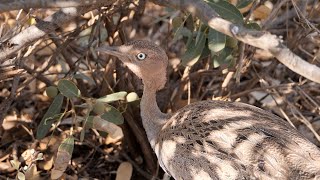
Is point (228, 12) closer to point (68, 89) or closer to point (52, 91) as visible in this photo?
point (68, 89)

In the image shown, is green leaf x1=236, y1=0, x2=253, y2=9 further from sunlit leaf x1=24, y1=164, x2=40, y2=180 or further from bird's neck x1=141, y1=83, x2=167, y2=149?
sunlit leaf x1=24, y1=164, x2=40, y2=180

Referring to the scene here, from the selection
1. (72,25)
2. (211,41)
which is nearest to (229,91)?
(211,41)

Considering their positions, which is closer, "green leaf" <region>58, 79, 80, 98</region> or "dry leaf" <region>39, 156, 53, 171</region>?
"green leaf" <region>58, 79, 80, 98</region>

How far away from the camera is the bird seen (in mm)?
2521

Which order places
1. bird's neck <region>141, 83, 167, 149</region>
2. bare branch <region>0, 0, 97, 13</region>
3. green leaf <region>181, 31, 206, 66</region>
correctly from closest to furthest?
bare branch <region>0, 0, 97, 13</region> → green leaf <region>181, 31, 206, 66</region> → bird's neck <region>141, 83, 167, 149</region>

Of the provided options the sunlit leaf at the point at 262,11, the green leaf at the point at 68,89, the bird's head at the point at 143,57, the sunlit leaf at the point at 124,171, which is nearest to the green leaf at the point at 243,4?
the sunlit leaf at the point at 262,11

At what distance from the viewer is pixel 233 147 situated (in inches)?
103

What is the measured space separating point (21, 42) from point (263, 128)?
108 centimetres

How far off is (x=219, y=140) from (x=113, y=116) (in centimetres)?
58

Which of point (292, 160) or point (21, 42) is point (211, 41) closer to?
point (292, 160)

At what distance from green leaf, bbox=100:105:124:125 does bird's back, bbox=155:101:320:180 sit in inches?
8.6

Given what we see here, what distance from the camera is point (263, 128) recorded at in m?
2.72

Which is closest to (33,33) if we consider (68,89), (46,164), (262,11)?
(68,89)

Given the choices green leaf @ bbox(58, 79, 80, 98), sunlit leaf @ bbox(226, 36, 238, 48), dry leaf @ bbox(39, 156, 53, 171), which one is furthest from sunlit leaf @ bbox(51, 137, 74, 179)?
sunlit leaf @ bbox(226, 36, 238, 48)
